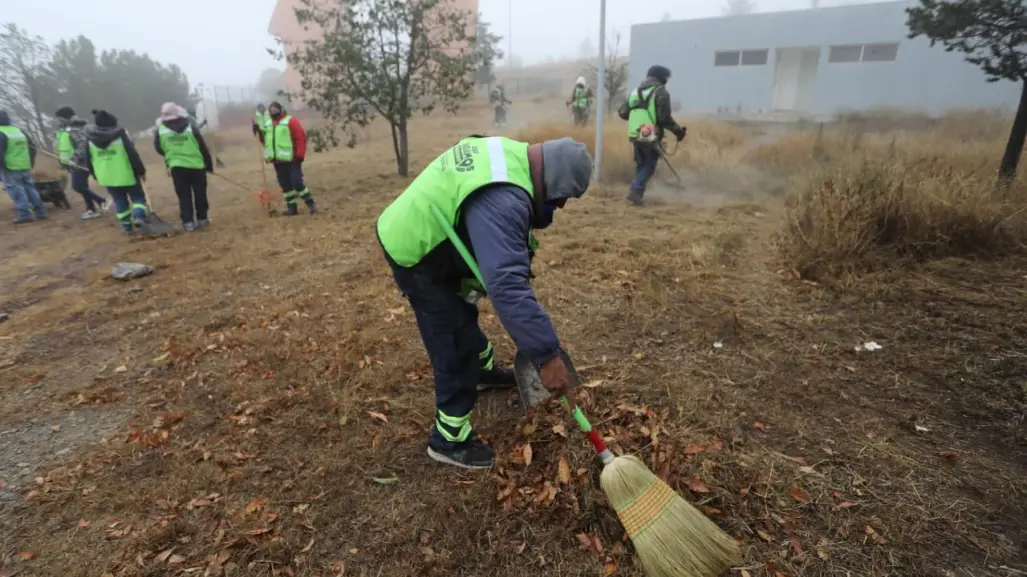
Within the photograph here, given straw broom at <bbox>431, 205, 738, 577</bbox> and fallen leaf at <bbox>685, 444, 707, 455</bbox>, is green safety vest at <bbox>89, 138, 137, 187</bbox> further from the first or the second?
fallen leaf at <bbox>685, 444, 707, 455</bbox>

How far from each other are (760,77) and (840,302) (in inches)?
820

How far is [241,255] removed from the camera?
609cm

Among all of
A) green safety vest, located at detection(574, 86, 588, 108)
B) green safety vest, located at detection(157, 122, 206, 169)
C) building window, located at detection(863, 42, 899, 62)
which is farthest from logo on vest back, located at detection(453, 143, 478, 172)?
building window, located at detection(863, 42, 899, 62)

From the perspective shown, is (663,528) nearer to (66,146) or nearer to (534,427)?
(534,427)

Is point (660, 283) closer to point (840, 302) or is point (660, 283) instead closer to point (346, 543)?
point (840, 302)

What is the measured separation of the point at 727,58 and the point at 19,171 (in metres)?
23.0

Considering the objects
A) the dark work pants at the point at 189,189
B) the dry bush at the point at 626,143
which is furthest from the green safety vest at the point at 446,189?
the dry bush at the point at 626,143

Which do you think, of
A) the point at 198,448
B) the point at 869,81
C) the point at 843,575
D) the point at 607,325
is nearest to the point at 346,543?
the point at 198,448

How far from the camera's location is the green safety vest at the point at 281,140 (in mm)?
7371

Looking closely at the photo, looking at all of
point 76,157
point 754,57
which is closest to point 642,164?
point 76,157

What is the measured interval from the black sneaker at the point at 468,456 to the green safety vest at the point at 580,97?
13437 mm

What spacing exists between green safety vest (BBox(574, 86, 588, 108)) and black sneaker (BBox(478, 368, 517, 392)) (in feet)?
42.1

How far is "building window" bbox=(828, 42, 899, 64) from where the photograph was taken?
18828 mm

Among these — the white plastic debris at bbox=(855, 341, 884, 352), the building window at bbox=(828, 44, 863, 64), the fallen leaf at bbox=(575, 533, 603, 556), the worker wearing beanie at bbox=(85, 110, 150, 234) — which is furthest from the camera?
the building window at bbox=(828, 44, 863, 64)
